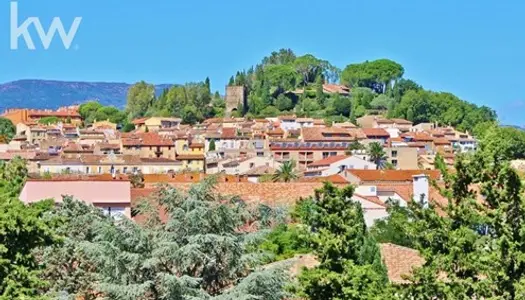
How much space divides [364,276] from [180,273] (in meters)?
3.90

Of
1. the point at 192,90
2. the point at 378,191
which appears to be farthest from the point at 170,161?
the point at 192,90

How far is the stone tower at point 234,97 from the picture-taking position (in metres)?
131

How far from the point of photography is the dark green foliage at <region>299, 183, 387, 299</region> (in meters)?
13.9

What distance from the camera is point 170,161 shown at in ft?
279

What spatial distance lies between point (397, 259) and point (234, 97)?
355 feet

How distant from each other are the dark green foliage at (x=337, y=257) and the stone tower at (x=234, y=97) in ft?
382

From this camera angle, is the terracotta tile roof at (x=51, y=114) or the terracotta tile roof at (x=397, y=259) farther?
the terracotta tile roof at (x=51, y=114)

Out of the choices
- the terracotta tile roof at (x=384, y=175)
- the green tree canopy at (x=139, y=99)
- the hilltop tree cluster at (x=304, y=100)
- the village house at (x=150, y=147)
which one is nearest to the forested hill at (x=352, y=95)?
the hilltop tree cluster at (x=304, y=100)

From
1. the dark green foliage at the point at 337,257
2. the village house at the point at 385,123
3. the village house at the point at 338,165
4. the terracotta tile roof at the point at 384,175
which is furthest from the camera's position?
the village house at the point at 385,123

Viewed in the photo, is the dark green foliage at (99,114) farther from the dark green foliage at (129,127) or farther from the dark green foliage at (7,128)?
the dark green foliage at (7,128)

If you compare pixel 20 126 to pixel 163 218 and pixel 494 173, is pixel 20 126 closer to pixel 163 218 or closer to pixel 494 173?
pixel 163 218

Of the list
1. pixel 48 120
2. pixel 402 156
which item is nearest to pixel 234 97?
pixel 48 120

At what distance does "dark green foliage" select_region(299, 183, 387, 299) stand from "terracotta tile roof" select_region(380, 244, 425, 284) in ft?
29.2

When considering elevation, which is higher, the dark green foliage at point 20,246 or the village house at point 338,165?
the dark green foliage at point 20,246
